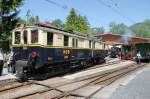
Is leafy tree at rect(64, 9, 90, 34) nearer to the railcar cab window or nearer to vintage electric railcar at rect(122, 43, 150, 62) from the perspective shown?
vintage electric railcar at rect(122, 43, 150, 62)

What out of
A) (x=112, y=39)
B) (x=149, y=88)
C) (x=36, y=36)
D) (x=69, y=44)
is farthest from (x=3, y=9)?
(x=112, y=39)

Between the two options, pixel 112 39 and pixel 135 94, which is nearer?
pixel 135 94

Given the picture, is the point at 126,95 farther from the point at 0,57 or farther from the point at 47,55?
the point at 0,57

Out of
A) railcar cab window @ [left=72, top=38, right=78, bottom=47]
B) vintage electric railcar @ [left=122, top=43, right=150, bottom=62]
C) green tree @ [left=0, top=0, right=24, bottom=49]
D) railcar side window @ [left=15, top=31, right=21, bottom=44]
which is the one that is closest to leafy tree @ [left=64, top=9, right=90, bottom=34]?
vintage electric railcar @ [left=122, top=43, right=150, bottom=62]

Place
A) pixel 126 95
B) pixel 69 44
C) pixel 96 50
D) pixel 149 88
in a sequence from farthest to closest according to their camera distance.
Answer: pixel 96 50
pixel 69 44
pixel 149 88
pixel 126 95

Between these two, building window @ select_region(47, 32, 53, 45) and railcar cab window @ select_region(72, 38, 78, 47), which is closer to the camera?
building window @ select_region(47, 32, 53, 45)

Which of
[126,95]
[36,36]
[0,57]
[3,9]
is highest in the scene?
[3,9]

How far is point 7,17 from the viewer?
34031 mm

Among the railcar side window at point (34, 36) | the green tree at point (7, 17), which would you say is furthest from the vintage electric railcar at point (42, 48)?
the green tree at point (7, 17)

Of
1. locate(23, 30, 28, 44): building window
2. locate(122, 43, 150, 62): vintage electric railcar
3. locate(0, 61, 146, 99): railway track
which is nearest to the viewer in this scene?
locate(0, 61, 146, 99): railway track

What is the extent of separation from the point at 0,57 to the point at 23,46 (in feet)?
5.41

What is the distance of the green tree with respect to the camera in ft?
107

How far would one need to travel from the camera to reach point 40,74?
19.9m

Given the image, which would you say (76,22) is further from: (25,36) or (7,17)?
(25,36)
